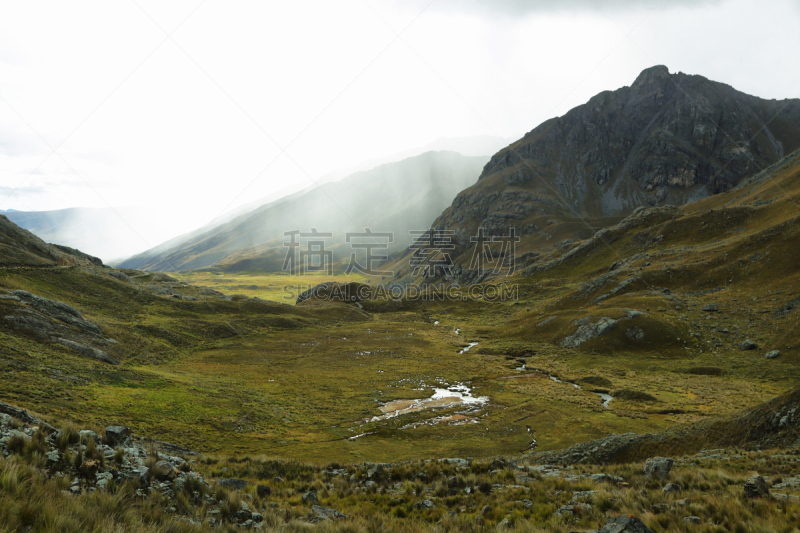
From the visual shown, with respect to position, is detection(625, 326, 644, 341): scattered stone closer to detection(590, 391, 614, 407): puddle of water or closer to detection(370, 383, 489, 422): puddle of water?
detection(590, 391, 614, 407): puddle of water

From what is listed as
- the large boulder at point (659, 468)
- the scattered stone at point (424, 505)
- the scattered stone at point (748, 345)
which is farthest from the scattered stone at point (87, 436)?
the scattered stone at point (748, 345)

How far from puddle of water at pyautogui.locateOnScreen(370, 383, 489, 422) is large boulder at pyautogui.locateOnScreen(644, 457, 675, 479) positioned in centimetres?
2974

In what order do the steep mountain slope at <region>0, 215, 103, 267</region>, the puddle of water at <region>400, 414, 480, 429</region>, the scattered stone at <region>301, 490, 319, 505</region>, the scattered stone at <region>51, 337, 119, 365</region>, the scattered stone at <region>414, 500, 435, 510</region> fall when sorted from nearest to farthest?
the scattered stone at <region>414, 500, 435, 510</region> → the scattered stone at <region>301, 490, 319, 505</region> → the puddle of water at <region>400, 414, 480, 429</region> → the scattered stone at <region>51, 337, 119, 365</region> → the steep mountain slope at <region>0, 215, 103, 267</region>

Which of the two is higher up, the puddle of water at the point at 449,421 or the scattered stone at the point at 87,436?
the scattered stone at the point at 87,436

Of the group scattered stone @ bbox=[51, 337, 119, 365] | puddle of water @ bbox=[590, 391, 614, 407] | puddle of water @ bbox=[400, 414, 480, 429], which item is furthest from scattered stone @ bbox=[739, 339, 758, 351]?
scattered stone @ bbox=[51, 337, 119, 365]

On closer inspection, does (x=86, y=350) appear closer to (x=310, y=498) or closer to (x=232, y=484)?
(x=232, y=484)

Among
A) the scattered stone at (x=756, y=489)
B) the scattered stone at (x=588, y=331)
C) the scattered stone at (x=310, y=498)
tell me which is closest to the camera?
the scattered stone at (x=756, y=489)

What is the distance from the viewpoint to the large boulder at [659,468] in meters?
14.0

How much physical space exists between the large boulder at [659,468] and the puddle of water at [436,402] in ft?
97.6

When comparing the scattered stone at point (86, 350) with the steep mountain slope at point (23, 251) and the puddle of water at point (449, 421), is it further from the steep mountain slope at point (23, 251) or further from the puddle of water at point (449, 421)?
the puddle of water at point (449, 421)

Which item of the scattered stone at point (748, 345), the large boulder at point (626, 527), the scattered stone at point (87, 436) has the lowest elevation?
the scattered stone at point (748, 345)

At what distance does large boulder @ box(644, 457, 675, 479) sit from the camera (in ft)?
45.8

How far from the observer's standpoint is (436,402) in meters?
46.7

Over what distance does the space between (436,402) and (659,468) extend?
34454 millimetres
